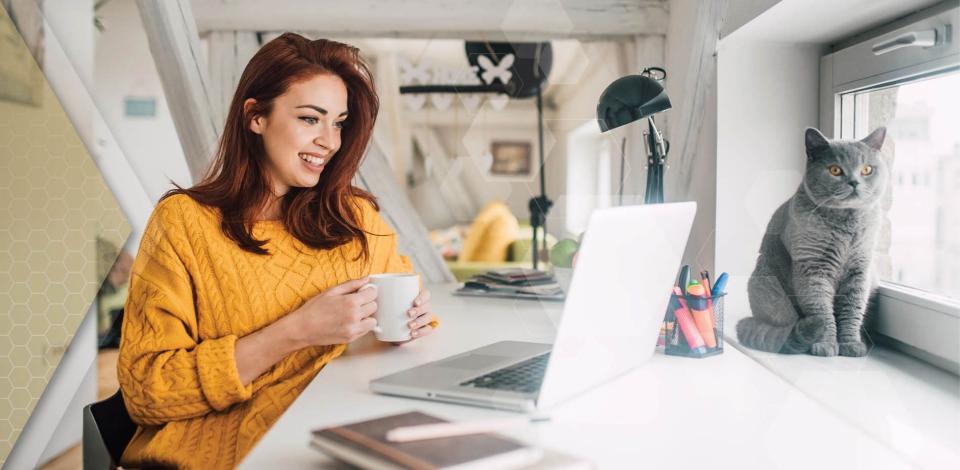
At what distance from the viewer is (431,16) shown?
69.5 inches

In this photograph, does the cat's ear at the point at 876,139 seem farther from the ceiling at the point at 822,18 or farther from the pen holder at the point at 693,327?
the pen holder at the point at 693,327

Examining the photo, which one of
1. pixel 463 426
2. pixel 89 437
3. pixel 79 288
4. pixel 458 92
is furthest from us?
pixel 458 92

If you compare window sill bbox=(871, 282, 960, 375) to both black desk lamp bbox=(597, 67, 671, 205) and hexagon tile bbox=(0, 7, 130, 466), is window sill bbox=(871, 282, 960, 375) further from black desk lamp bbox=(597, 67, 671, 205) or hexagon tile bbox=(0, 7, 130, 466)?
hexagon tile bbox=(0, 7, 130, 466)

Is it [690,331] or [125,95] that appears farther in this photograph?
[125,95]

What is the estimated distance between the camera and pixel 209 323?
97 centimetres

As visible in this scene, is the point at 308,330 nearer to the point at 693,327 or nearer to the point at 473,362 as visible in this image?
the point at 473,362

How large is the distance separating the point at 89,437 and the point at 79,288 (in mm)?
342

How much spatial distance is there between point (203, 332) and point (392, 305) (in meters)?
0.30

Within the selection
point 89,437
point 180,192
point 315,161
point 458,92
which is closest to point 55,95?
point 180,192

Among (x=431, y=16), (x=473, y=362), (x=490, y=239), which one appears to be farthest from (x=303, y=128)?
(x=490, y=239)

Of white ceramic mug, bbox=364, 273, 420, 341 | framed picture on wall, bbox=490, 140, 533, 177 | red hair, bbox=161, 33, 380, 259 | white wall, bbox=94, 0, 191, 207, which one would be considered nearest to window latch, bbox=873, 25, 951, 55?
white ceramic mug, bbox=364, 273, 420, 341

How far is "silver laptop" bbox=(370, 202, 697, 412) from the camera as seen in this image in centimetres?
62

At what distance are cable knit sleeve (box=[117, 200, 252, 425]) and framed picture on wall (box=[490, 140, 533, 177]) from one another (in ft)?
10.0

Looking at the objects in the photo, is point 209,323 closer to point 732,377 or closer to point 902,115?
point 732,377
